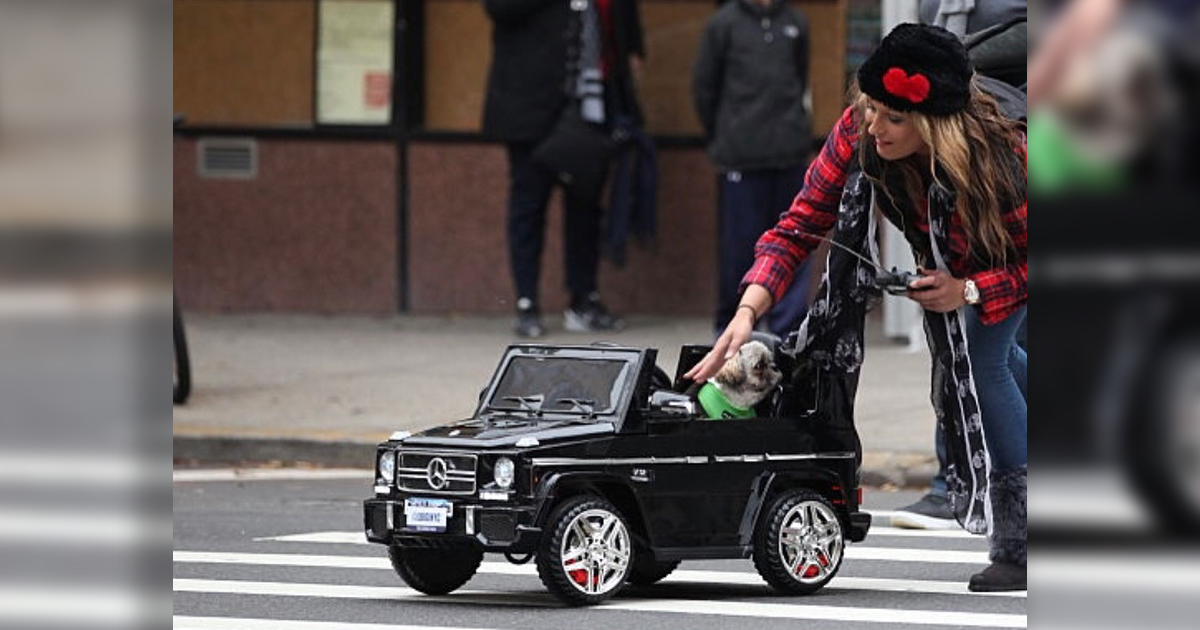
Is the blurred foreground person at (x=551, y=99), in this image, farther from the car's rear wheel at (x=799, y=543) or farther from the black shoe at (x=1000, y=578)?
the black shoe at (x=1000, y=578)

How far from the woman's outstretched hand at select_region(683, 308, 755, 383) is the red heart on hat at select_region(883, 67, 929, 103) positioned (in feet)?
2.85

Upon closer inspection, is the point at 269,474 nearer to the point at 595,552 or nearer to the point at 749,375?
the point at 749,375

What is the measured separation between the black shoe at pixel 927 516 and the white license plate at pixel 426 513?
9.45 feet

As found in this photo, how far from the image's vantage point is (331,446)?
11.1m

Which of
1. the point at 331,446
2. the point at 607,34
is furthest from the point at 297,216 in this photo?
the point at 331,446

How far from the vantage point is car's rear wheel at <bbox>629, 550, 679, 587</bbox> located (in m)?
6.48

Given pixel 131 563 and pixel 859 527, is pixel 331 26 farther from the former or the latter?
pixel 131 563

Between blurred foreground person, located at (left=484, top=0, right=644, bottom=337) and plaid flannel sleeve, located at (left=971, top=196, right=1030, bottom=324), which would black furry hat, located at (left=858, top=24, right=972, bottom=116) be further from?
blurred foreground person, located at (left=484, top=0, right=644, bottom=337)

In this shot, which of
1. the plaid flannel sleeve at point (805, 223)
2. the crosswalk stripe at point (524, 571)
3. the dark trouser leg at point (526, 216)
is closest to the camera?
the plaid flannel sleeve at point (805, 223)

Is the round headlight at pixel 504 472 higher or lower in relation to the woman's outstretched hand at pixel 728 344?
lower

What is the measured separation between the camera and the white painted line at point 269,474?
10797 millimetres

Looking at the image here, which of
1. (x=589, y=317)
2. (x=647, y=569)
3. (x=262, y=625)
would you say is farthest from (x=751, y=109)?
(x=262, y=625)

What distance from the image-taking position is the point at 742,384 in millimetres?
6637

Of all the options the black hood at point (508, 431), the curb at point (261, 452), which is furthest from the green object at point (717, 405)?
the curb at point (261, 452)
